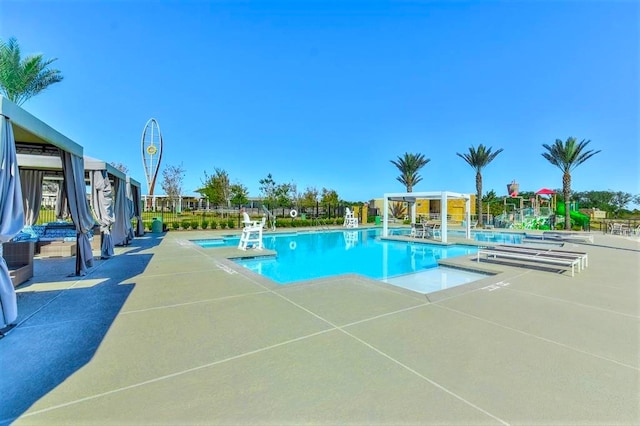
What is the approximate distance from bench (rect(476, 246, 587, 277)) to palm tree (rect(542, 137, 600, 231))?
15402mm

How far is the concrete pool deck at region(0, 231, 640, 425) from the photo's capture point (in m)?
1.71

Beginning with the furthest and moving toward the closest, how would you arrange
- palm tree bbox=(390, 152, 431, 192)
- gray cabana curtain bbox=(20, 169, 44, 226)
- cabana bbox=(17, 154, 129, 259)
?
palm tree bbox=(390, 152, 431, 192) → gray cabana curtain bbox=(20, 169, 44, 226) → cabana bbox=(17, 154, 129, 259)

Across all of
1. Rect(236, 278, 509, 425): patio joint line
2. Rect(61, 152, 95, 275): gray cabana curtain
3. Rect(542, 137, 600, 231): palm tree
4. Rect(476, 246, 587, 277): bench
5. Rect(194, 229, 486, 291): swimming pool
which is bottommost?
Rect(194, 229, 486, 291): swimming pool

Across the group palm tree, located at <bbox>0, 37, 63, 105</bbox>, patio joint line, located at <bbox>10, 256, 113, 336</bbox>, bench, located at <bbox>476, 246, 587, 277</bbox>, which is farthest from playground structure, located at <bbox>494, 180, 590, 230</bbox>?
palm tree, located at <bbox>0, 37, 63, 105</bbox>

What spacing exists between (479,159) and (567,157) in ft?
16.7

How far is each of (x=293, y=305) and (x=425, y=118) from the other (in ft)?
65.9

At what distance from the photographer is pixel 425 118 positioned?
66.3ft

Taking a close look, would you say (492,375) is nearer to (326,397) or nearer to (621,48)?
(326,397)

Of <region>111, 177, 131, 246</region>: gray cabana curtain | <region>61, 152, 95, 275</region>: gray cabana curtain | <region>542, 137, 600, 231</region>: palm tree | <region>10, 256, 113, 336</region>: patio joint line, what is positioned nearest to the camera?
<region>10, 256, 113, 336</region>: patio joint line

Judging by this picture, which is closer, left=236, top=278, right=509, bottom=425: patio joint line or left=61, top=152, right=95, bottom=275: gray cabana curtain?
left=236, top=278, right=509, bottom=425: patio joint line

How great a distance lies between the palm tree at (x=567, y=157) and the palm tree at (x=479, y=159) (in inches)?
124

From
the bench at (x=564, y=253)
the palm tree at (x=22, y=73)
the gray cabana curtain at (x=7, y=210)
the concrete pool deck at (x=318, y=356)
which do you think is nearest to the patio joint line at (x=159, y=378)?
the concrete pool deck at (x=318, y=356)

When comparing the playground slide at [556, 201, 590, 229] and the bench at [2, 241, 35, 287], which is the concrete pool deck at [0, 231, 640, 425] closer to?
the bench at [2, 241, 35, 287]

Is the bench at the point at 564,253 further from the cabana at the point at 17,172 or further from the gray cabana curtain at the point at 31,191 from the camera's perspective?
the gray cabana curtain at the point at 31,191
